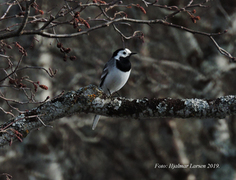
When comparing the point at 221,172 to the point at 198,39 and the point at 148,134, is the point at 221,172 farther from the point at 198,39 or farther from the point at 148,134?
the point at 198,39

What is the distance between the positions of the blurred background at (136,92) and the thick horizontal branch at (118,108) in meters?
2.04

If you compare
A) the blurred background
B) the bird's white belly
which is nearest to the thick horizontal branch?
the bird's white belly

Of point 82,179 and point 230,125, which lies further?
point 82,179

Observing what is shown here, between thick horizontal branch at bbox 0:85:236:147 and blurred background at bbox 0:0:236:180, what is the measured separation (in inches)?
80.3

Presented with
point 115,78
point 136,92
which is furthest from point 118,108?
point 136,92

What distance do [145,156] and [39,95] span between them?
567 cm

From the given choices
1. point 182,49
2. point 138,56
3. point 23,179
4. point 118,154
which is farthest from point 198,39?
point 23,179

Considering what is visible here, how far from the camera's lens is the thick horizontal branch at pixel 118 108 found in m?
2.96

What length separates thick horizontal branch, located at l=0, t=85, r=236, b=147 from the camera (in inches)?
117

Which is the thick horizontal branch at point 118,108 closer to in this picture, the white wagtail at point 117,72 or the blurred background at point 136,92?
the white wagtail at point 117,72

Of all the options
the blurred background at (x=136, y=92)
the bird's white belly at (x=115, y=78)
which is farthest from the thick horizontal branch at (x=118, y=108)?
the blurred background at (x=136, y=92)

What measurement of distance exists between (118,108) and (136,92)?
21.5ft

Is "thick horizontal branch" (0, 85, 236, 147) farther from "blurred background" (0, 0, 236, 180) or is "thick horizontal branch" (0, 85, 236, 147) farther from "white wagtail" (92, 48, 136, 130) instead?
"blurred background" (0, 0, 236, 180)

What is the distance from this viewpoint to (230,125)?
7.68m
